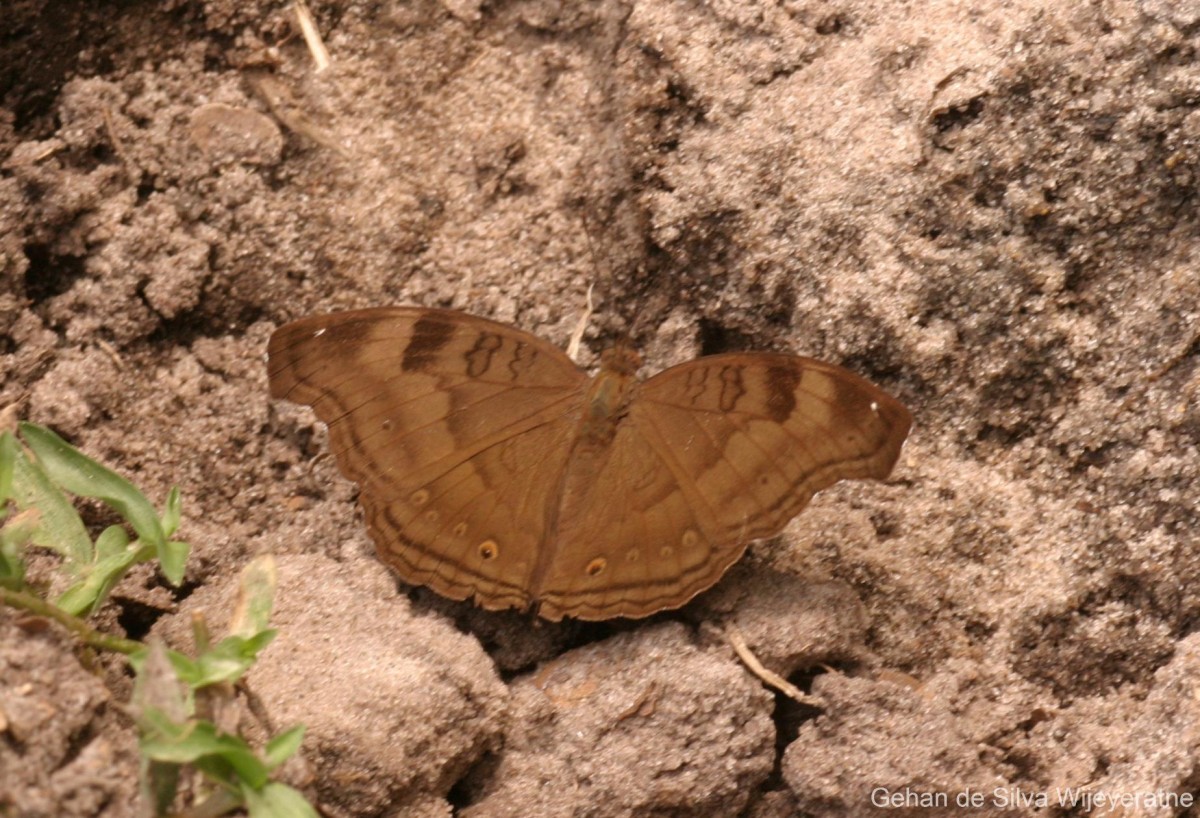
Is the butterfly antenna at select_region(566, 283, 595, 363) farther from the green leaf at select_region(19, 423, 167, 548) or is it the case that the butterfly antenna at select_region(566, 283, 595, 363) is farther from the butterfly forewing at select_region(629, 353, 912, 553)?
the green leaf at select_region(19, 423, 167, 548)

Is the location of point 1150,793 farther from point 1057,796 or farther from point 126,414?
point 126,414

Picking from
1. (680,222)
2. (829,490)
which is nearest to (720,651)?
(829,490)

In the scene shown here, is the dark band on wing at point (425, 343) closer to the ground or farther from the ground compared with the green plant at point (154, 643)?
farther from the ground

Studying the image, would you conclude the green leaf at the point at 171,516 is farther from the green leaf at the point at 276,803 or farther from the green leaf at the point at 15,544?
the green leaf at the point at 276,803

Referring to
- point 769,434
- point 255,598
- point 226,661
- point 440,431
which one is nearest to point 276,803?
point 226,661

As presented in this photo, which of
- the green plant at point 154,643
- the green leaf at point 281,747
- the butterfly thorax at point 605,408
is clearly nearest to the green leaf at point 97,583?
the green plant at point 154,643

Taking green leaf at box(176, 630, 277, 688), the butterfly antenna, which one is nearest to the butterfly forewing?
the butterfly antenna
